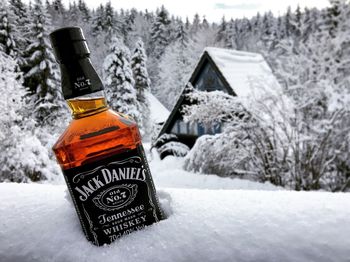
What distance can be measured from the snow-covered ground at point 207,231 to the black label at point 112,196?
0.04m

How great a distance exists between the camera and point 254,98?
24.4ft

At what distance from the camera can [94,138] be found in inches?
30.4

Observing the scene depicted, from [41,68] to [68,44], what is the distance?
837 inches

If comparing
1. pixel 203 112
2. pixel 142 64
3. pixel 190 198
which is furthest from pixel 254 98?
pixel 142 64

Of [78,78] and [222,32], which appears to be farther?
[222,32]

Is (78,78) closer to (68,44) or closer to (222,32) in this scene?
(68,44)

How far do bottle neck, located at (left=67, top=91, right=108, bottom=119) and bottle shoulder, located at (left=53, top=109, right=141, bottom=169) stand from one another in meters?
0.01

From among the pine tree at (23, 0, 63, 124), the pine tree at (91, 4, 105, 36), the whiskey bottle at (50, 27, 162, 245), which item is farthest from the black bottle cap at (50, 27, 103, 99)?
the pine tree at (91, 4, 105, 36)

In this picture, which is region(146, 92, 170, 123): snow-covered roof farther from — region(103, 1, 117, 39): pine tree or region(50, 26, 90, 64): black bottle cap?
region(50, 26, 90, 64): black bottle cap

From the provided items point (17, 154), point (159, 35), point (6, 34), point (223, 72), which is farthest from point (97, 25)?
point (17, 154)

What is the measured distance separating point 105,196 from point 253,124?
6800 mm

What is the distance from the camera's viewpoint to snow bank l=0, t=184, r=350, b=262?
1.94 feet

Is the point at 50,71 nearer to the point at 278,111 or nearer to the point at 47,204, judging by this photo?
the point at 278,111

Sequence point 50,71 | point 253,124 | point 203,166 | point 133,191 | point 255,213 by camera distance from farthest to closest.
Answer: point 50,71 → point 203,166 → point 253,124 → point 133,191 → point 255,213
